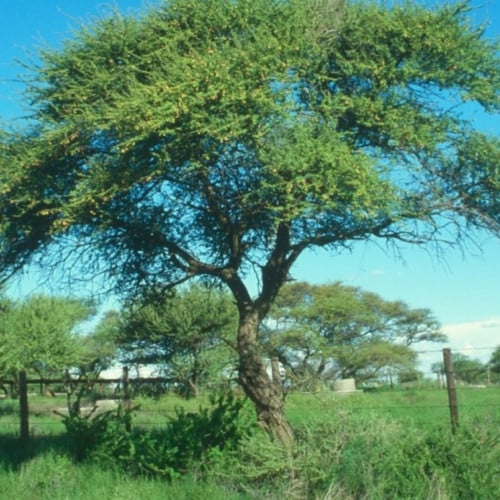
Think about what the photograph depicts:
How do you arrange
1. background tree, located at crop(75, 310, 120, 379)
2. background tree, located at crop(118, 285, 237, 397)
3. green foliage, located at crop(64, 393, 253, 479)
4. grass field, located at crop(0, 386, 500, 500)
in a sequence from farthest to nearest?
1. background tree, located at crop(75, 310, 120, 379)
2. background tree, located at crop(118, 285, 237, 397)
3. green foliage, located at crop(64, 393, 253, 479)
4. grass field, located at crop(0, 386, 500, 500)

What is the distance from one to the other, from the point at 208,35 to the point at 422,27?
3013 mm

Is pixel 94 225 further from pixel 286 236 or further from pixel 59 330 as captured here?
pixel 59 330

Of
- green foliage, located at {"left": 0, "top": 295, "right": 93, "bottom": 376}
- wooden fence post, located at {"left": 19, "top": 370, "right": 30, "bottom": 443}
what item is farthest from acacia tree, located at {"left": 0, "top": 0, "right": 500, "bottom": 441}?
green foliage, located at {"left": 0, "top": 295, "right": 93, "bottom": 376}

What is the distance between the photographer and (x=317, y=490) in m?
10.1

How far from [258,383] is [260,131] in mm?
3761

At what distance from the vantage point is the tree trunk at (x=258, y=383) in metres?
12.2

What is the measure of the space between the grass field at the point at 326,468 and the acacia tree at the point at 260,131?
793mm

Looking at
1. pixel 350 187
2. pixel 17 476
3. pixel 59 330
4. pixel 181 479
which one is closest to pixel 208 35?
pixel 350 187

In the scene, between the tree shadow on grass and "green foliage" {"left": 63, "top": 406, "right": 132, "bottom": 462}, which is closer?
"green foliage" {"left": 63, "top": 406, "right": 132, "bottom": 462}

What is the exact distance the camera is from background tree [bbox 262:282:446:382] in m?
48.0

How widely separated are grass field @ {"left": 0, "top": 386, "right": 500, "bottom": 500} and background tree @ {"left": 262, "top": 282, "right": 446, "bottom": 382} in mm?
33717

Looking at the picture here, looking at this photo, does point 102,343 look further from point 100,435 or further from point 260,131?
point 260,131

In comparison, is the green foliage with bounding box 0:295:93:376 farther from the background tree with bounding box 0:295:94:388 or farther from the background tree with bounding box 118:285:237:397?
the background tree with bounding box 118:285:237:397

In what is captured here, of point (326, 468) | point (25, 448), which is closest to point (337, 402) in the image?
point (326, 468)
